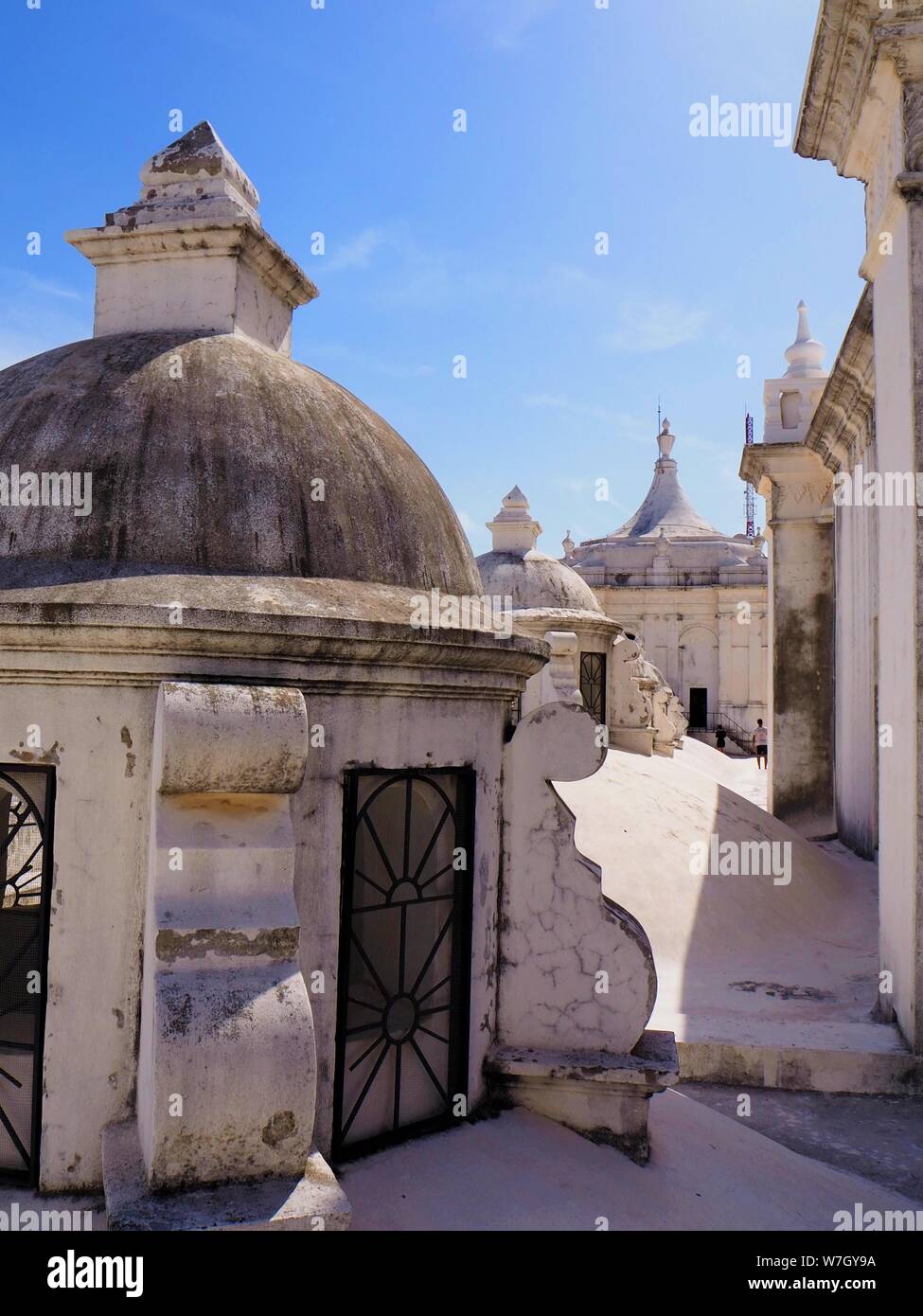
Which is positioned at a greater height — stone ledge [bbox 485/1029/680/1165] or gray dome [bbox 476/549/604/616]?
gray dome [bbox 476/549/604/616]

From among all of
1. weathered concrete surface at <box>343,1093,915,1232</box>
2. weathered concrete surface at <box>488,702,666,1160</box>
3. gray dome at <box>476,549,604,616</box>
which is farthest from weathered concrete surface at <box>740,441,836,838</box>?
weathered concrete surface at <box>488,702,666,1160</box>

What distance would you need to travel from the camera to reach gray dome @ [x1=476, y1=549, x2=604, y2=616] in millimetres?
19672

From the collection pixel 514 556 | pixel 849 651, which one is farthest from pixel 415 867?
pixel 514 556

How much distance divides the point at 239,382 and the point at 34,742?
6.30 feet

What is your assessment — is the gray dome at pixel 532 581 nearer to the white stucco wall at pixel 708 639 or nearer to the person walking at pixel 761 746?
the person walking at pixel 761 746

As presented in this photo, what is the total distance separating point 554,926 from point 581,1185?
3.67 ft

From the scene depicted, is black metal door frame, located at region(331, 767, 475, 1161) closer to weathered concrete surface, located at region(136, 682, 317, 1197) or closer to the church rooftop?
weathered concrete surface, located at region(136, 682, 317, 1197)

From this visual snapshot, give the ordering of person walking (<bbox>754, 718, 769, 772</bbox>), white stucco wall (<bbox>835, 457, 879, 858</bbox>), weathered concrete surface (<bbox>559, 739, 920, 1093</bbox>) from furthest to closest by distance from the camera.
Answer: person walking (<bbox>754, 718, 769, 772</bbox>) < white stucco wall (<bbox>835, 457, 879, 858</bbox>) < weathered concrete surface (<bbox>559, 739, 920, 1093</bbox>)

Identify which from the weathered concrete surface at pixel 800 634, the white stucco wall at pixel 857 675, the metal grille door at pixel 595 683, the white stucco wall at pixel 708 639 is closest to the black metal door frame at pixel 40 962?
the white stucco wall at pixel 857 675

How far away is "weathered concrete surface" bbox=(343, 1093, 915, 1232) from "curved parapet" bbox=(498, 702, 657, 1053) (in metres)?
0.45
